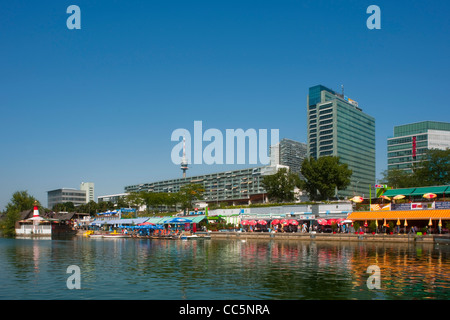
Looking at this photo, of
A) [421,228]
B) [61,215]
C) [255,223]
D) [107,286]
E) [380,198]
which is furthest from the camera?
[61,215]

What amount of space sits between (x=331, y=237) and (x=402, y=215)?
41.2 ft

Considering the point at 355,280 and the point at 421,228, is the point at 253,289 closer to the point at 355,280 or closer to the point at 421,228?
the point at 355,280

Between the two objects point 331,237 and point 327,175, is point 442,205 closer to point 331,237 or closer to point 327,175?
point 331,237

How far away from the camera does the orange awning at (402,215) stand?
63344mm

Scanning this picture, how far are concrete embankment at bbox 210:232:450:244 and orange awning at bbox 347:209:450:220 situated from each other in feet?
13.9

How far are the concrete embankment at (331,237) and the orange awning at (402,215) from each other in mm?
4227

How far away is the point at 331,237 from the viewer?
73125 mm

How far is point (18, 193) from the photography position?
465ft

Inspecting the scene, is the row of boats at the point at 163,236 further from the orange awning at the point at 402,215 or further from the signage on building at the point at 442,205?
the signage on building at the point at 442,205

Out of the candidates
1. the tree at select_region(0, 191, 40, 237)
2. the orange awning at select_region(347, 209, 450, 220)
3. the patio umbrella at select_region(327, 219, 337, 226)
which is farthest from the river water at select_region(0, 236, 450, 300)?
the tree at select_region(0, 191, 40, 237)

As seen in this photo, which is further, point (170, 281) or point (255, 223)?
point (255, 223)

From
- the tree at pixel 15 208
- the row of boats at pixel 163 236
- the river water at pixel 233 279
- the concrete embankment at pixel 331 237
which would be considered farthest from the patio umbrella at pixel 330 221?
the tree at pixel 15 208
